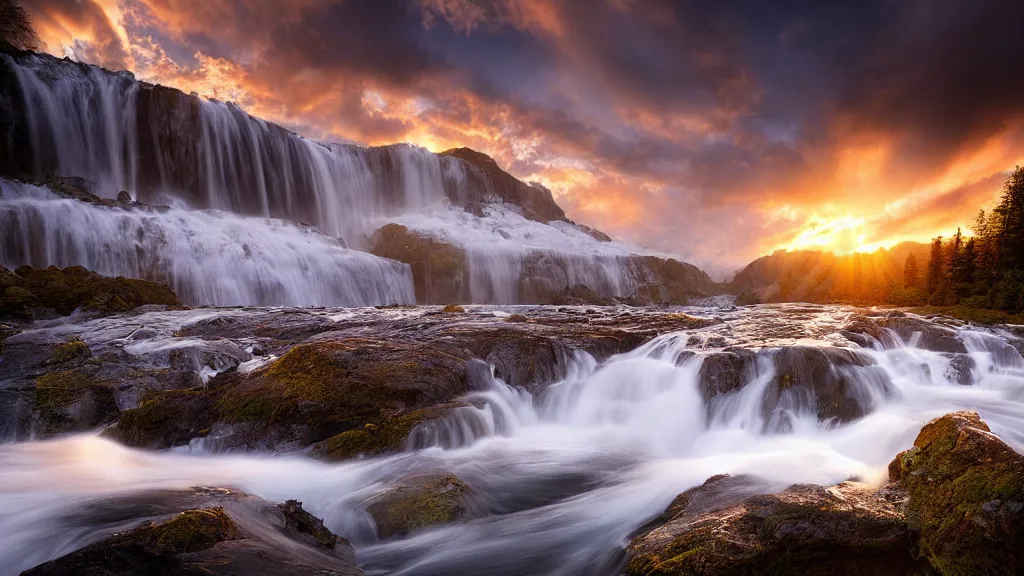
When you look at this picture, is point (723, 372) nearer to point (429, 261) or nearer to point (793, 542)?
point (793, 542)

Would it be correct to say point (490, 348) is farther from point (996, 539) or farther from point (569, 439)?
point (996, 539)

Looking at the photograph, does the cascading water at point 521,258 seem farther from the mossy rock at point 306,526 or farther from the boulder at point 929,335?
the mossy rock at point 306,526

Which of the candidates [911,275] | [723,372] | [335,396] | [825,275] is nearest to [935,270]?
[911,275]

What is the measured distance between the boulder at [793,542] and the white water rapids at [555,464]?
0.98 metres

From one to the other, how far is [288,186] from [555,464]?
1631 inches

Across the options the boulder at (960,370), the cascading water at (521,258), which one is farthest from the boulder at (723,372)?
the cascading water at (521,258)

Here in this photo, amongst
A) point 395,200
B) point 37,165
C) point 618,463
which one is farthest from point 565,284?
point 618,463

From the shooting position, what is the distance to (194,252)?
24.6m

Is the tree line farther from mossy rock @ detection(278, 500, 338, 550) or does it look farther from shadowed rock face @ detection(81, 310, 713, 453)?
mossy rock @ detection(278, 500, 338, 550)

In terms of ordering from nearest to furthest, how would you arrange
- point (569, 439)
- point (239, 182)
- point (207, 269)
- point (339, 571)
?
point (339, 571) < point (569, 439) < point (207, 269) < point (239, 182)

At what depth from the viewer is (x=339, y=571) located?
363 cm

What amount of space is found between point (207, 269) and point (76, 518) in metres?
23.5

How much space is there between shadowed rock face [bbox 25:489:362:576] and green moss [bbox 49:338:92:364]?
655cm

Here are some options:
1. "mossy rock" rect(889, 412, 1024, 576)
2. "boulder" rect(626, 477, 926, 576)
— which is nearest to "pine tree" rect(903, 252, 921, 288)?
"mossy rock" rect(889, 412, 1024, 576)
